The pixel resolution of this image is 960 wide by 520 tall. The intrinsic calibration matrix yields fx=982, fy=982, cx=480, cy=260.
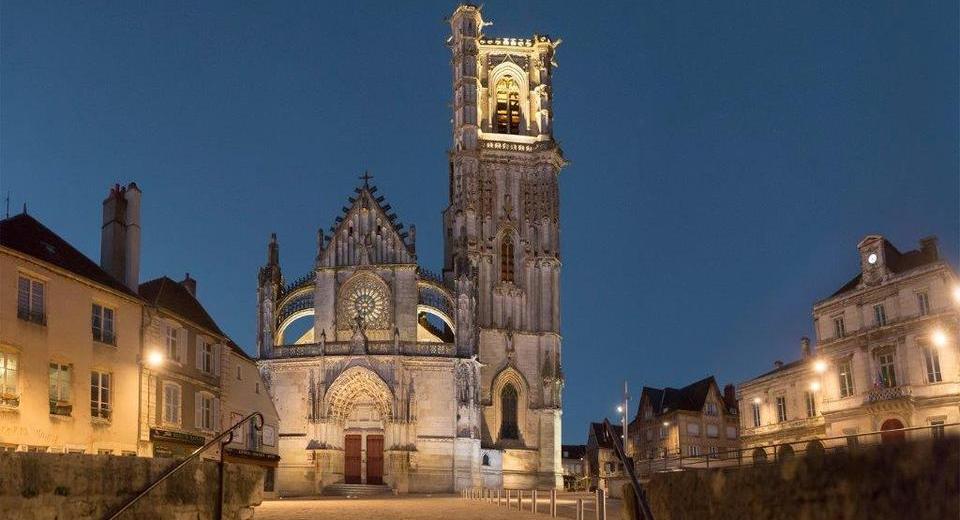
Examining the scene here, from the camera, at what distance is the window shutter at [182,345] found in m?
29.6

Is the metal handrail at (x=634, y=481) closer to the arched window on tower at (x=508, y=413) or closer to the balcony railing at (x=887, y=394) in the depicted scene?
the balcony railing at (x=887, y=394)

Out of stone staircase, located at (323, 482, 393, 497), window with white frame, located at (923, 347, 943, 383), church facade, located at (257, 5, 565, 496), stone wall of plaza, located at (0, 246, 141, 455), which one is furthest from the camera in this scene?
church facade, located at (257, 5, 565, 496)

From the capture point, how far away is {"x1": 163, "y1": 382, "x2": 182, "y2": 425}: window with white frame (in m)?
28.5

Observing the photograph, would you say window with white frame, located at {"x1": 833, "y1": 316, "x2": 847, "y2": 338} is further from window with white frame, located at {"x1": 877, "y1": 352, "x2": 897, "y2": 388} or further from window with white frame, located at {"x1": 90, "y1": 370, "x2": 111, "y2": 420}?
window with white frame, located at {"x1": 90, "y1": 370, "x2": 111, "y2": 420}

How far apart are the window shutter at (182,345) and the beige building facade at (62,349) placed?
2.84 m

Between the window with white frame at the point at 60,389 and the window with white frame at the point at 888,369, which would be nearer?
the window with white frame at the point at 60,389

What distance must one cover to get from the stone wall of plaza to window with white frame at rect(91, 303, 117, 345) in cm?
6

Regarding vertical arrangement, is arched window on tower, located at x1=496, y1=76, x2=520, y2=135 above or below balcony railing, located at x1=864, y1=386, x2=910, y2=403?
above

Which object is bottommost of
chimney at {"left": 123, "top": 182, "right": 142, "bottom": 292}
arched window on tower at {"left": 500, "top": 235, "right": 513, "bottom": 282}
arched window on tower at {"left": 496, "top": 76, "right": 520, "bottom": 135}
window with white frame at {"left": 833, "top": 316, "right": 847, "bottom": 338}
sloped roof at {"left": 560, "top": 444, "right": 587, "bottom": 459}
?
sloped roof at {"left": 560, "top": 444, "right": 587, "bottom": 459}

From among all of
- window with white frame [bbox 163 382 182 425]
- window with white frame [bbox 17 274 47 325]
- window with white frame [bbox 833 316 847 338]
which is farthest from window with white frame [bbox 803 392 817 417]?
window with white frame [bbox 17 274 47 325]

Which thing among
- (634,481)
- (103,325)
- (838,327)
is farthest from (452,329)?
(634,481)

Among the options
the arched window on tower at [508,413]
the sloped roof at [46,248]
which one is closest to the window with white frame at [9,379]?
the sloped roof at [46,248]

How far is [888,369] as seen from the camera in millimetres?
39438

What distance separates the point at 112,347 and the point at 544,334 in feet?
117
